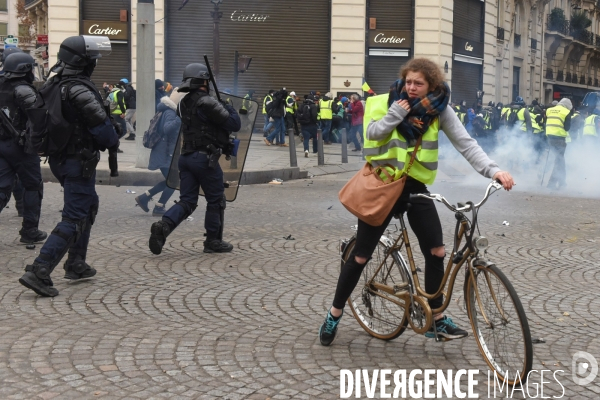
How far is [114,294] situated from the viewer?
6.25 m

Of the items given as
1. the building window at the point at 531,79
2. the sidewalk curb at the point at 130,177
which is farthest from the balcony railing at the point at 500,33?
the sidewalk curb at the point at 130,177

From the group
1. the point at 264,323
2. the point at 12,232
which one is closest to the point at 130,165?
the point at 12,232

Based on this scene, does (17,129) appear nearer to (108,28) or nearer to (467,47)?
(108,28)

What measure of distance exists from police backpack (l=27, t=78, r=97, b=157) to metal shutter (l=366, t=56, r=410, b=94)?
82.5 ft

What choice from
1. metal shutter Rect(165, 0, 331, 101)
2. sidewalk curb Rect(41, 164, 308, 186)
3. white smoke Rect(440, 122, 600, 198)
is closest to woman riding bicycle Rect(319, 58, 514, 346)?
sidewalk curb Rect(41, 164, 308, 186)

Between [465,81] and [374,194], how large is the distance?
31.3 metres

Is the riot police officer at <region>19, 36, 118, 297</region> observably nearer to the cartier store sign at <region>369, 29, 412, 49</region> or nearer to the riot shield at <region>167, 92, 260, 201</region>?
the riot shield at <region>167, 92, 260, 201</region>

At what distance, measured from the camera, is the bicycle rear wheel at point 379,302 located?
4873mm

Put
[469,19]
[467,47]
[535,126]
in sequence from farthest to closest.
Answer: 1. [469,19]
2. [467,47]
3. [535,126]

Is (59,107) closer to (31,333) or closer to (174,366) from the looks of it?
(31,333)

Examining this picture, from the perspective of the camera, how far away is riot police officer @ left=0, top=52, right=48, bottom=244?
306 inches

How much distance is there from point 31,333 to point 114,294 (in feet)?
3.73

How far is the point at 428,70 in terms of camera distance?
14.8ft

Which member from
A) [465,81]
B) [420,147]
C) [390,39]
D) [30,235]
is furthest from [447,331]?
[465,81]
